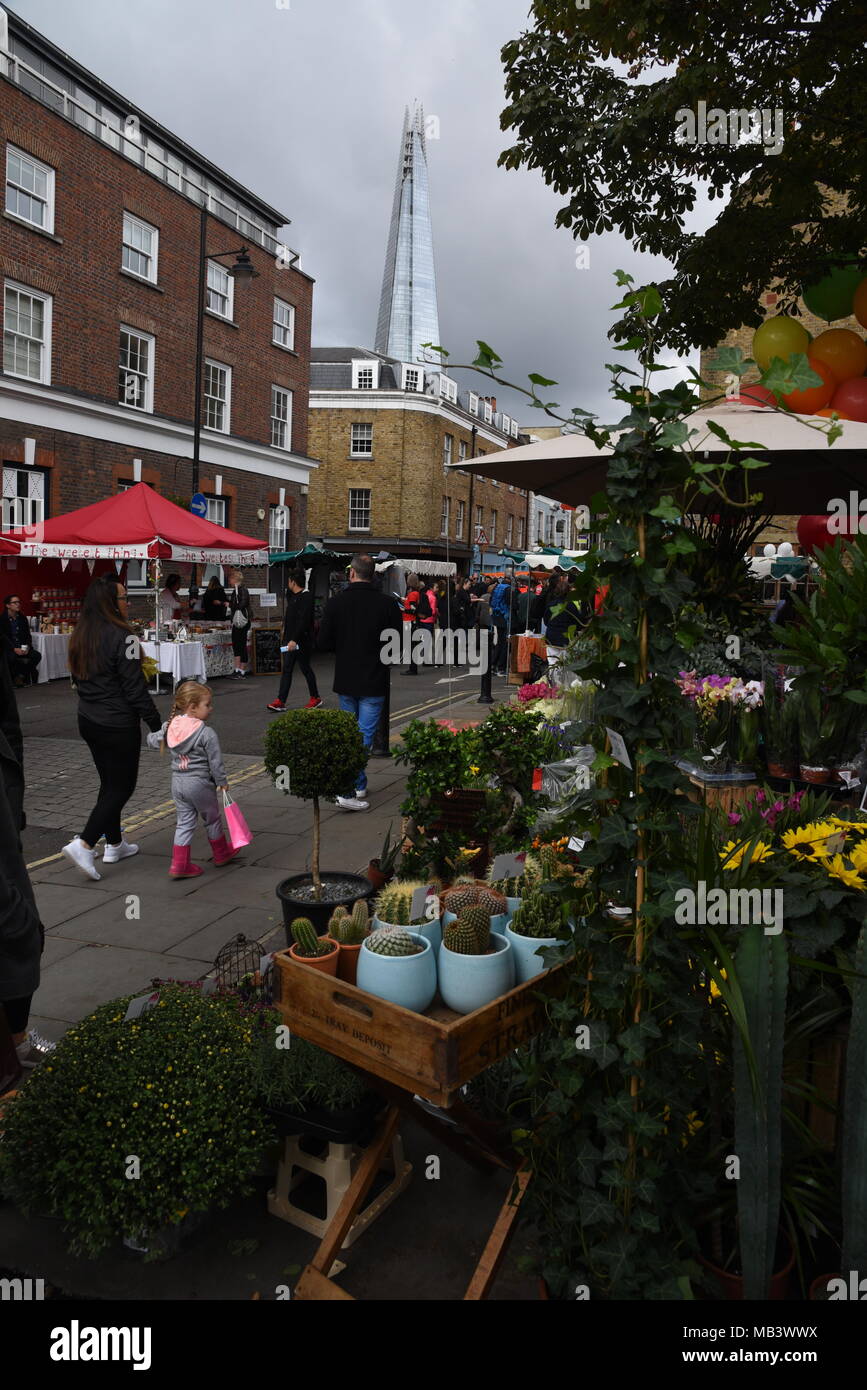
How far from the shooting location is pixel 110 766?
18.7 feet

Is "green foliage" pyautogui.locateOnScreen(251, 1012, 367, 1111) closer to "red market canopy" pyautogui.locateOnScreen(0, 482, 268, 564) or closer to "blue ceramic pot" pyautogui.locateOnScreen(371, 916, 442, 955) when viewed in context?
"blue ceramic pot" pyautogui.locateOnScreen(371, 916, 442, 955)

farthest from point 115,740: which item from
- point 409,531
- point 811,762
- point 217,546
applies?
point 409,531

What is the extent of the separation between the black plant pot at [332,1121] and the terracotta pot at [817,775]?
2.49 metres

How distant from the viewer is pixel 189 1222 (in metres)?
2.55

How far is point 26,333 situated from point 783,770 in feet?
57.7

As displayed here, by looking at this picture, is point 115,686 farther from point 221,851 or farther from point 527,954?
point 527,954

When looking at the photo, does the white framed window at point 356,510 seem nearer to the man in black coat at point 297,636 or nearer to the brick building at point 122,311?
the brick building at point 122,311

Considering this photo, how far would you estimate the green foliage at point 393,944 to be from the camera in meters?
2.30

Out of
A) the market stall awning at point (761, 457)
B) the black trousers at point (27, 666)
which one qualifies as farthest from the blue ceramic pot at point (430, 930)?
the black trousers at point (27, 666)

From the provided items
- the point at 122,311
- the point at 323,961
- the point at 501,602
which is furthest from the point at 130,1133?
the point at 122,311

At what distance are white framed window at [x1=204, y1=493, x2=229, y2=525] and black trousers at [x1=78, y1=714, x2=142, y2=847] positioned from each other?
58.5 ft

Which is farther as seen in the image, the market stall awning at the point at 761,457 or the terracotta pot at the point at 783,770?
the market stall awning at the point at 761,457

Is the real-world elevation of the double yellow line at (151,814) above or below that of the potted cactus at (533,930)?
below

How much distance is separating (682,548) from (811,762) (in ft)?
8.62
